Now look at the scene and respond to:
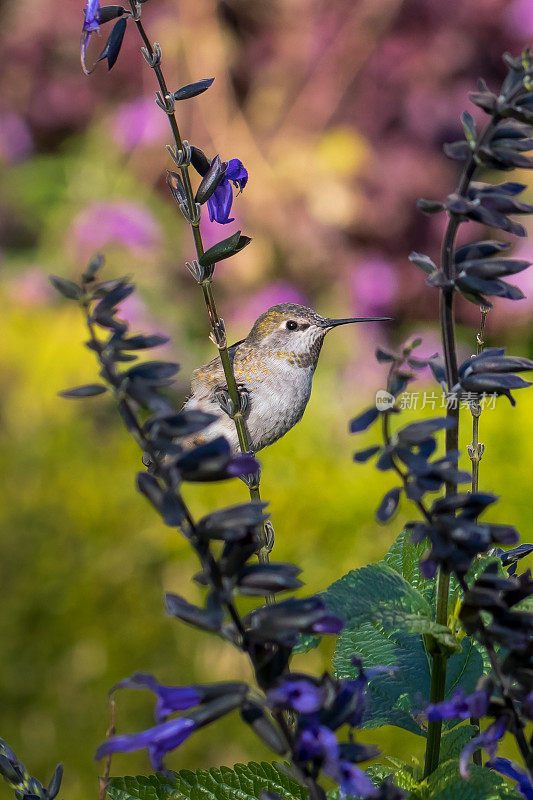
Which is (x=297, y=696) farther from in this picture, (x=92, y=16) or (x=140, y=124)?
(x=140, y=124)

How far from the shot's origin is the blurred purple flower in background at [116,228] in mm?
4832

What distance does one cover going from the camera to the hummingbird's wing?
1334 millimetres

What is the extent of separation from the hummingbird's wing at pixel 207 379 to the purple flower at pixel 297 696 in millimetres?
801

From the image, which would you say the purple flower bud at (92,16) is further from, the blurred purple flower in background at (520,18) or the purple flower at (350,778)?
the blurred purple flower in background at (520,18)

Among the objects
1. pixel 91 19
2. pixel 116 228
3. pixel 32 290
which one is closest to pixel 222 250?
pixel 91 19

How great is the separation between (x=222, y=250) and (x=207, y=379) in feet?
2.14

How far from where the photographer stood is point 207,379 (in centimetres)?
140

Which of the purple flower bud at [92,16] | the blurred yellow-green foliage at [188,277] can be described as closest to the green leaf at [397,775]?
the purple flower bud at [92,16]

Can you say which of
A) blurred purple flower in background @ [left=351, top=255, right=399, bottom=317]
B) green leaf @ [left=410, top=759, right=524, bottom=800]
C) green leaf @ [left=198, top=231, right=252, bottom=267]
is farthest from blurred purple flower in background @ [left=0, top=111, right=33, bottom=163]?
green leaf @ [left=410, top=759, right=524, bottom=800]

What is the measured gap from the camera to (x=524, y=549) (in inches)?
27.0

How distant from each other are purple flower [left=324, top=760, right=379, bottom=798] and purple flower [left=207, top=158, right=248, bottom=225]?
→ 0.50 meters

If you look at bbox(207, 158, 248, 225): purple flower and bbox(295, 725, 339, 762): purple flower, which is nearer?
bbox(295, 725, 339, 762): purple flower

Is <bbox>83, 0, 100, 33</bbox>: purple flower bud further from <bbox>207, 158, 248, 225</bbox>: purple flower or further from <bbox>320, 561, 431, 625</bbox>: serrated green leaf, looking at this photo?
<bbox>320, 561, 431, 625</bbox>: serrated green leaf

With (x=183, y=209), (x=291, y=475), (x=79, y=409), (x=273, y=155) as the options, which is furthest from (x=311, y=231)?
(x=183, y=209)
